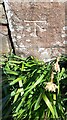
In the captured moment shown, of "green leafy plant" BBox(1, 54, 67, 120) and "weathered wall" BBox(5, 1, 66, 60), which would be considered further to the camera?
"weathered wall" BBox(5, 1, 66, 60)

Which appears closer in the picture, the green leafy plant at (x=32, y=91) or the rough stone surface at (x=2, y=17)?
the green leafy plant at (x=32, y=91)

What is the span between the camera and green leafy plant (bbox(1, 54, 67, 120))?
2.33 meters

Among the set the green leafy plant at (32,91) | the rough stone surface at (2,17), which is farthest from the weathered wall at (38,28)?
the green leafy plant at (32,91)

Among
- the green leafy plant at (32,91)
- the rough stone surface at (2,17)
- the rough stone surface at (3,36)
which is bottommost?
the green leafy plant at (32,91)

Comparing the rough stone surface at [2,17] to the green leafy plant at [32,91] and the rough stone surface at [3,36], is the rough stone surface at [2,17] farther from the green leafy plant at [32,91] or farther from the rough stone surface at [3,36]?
the green leafy plant at [32,91]

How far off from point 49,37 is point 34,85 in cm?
62

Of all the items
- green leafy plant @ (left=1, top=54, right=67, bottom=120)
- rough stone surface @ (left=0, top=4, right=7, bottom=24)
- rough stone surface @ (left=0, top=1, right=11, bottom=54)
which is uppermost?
rough stone surface @ (left=0, top=4, right=7, bottom=24)

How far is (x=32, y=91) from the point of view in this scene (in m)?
2.43

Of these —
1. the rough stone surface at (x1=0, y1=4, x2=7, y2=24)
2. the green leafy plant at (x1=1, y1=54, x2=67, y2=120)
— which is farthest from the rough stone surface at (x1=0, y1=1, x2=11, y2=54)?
the green leafy plant at (x1=1, y1=54, x2=67, y2=120)

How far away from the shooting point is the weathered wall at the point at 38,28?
2820mm

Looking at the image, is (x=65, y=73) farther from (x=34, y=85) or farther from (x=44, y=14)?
(x=44, y=14)

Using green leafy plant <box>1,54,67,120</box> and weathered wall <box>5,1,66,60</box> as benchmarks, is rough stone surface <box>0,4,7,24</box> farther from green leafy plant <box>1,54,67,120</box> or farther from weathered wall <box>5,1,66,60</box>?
green leafy plant <box>1,54,67,120</box>

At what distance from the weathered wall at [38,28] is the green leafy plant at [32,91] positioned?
16cm

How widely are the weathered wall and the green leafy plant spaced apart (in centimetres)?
16
